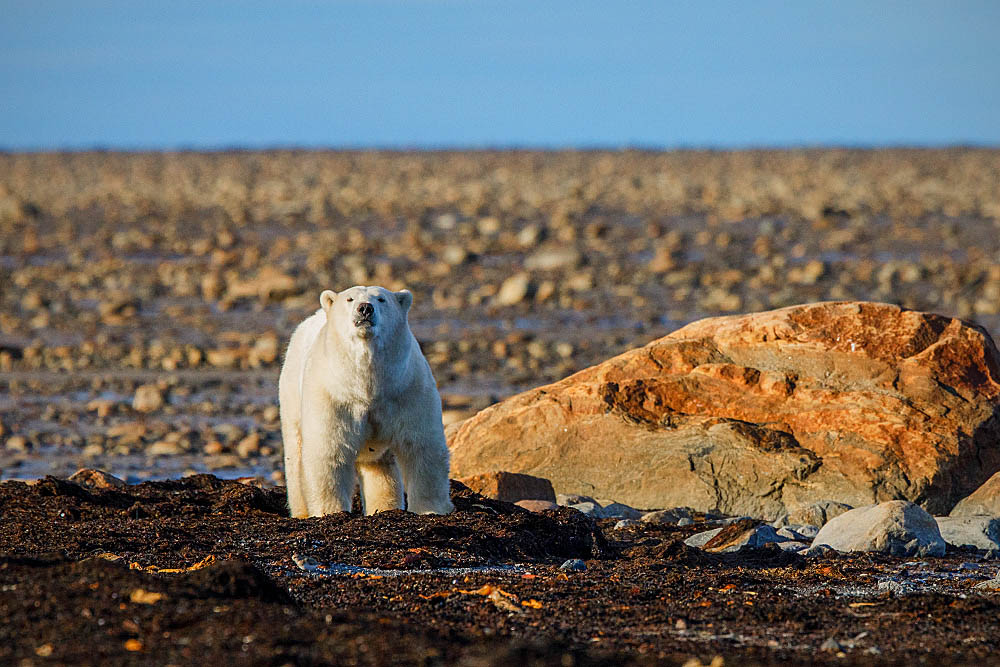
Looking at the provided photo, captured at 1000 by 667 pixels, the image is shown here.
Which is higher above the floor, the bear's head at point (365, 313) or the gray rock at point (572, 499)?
the bear's head at point (365, 313)

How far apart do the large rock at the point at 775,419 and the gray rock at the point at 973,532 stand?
0.82 metres

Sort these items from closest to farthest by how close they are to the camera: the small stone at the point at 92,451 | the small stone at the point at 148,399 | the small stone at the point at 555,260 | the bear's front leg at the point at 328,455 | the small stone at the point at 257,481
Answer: the bear's front leg at the point at 328,455 → the small stone at the point at 257,481 → the small stone at the point at 92,451 → the small stone at the point at 148,399 → the small stone at the point at 555,260

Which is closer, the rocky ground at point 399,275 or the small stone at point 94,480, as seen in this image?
the small stone at point 94,480

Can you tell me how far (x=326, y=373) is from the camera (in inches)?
326

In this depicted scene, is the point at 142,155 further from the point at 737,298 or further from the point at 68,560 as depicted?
the point at 68,560

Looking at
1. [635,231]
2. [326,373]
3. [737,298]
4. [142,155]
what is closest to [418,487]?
[326,373]

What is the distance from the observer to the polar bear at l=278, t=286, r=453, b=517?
26.7 ft

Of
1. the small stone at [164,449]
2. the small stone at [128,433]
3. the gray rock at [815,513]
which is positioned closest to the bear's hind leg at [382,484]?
the gray rock at [815,513]

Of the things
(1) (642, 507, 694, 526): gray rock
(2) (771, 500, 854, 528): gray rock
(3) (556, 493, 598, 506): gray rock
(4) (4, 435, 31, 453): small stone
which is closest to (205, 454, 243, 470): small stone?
(4) (4, 435, 31, 453): small stone

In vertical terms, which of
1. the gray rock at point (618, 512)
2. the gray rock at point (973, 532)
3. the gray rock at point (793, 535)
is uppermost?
the gray rock at point (973, 532)

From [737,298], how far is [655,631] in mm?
15237

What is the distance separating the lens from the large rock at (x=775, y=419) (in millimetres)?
9953

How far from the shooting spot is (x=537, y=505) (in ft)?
31.7

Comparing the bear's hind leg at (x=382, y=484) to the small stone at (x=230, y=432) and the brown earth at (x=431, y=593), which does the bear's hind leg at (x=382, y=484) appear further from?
the small stone at (x=230, y=432)
